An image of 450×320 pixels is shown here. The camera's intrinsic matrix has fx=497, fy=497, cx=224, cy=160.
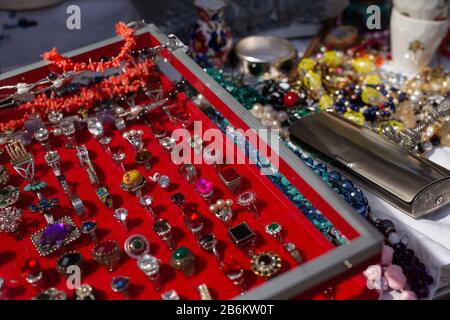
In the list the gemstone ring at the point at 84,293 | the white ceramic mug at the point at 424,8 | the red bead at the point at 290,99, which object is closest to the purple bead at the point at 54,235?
the gemstone ring at the point at 84,293

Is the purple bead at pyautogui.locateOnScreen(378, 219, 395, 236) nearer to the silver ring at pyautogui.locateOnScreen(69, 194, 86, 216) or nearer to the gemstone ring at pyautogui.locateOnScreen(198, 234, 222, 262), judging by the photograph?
the gemstone ring at pyautogui.locateOnScreen(198, 234, 222, 262)

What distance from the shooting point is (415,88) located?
132 centimetres

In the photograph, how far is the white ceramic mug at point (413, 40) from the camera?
Result: 4.34 feet

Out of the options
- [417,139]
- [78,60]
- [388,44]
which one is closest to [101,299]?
[78,60]

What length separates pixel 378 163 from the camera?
1.00m

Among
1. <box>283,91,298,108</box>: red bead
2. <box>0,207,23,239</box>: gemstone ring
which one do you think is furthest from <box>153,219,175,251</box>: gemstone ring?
<box>283,91,298,108</box>: red bead

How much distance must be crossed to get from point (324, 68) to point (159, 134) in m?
0.54

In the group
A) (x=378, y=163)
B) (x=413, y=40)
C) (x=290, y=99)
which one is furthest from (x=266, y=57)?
(x=378, y=163)

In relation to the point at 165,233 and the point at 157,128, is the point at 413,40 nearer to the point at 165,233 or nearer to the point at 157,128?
the point at 157,128

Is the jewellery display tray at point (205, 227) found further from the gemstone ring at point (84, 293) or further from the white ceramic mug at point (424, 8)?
the white ceramic mug at point (424, 8)

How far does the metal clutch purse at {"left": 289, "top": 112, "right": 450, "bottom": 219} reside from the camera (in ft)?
3.06

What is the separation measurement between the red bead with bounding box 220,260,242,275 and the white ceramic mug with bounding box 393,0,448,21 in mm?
888

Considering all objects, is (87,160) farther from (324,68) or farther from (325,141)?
(324,68)

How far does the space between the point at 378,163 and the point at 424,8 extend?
0.54m
